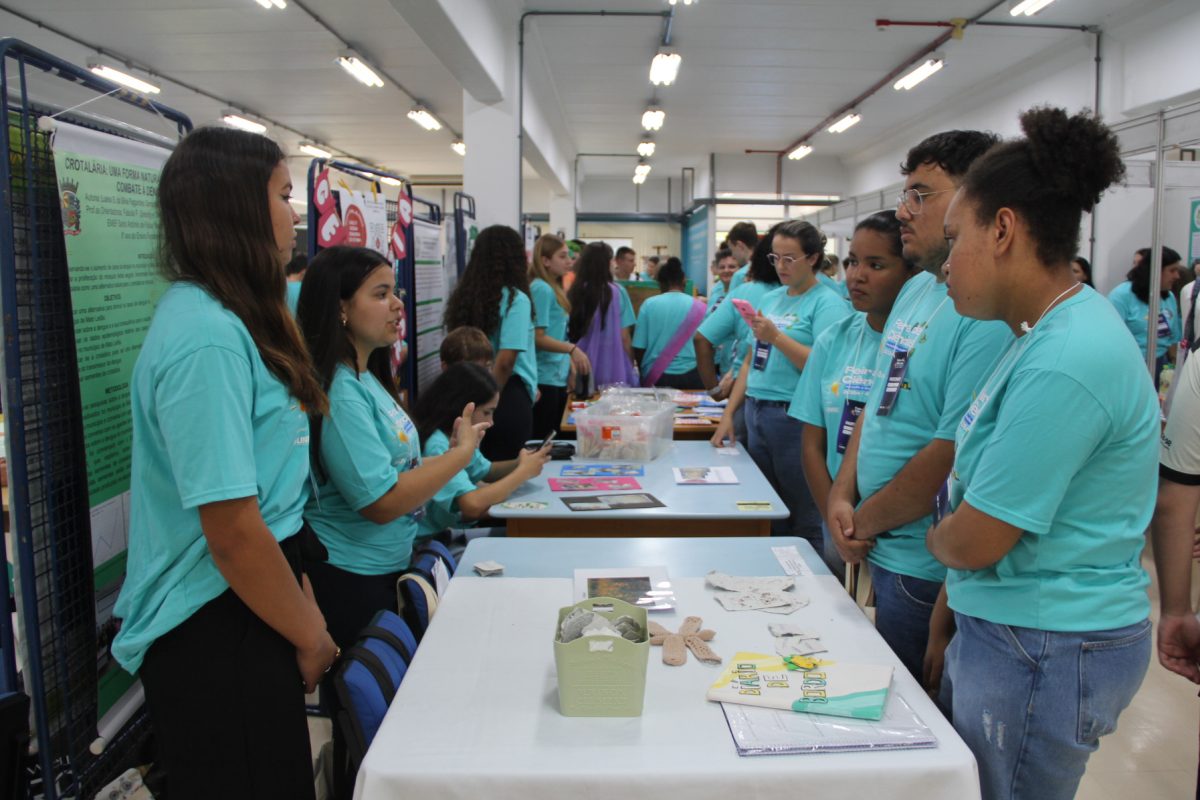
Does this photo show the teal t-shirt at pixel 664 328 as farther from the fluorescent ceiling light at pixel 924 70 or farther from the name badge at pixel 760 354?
the fluorescent ceiling light at pixel 924 70

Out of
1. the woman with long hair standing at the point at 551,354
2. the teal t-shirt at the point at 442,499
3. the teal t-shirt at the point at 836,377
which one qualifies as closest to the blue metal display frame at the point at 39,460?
the teal t-shirt at the point at 442,499

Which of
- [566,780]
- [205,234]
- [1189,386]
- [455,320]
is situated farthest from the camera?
[455,320]

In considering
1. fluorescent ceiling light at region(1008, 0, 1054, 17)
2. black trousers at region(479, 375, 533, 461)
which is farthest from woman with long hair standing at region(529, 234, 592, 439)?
fluorescent ceiling light at region(1008, 0, 1054, 17)

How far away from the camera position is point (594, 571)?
180 cm

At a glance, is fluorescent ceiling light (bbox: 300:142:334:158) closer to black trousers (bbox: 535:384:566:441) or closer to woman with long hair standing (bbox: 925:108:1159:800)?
black trousers (bbox: 535:384:566:441)

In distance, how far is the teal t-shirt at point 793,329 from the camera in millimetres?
3080

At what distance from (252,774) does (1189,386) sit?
6.04 feet

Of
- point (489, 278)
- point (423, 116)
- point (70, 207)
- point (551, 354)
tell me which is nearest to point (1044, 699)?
point (70, 207)

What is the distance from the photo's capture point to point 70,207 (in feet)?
4.51

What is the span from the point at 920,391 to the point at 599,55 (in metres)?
7.14

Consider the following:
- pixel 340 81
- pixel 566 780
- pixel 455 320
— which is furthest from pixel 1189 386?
pixel 340 81

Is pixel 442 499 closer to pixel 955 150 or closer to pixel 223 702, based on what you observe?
pixel 223 702

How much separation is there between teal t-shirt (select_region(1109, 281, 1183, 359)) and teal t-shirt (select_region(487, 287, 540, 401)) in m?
3.40

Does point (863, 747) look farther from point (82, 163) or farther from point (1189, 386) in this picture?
point (82, 163)
